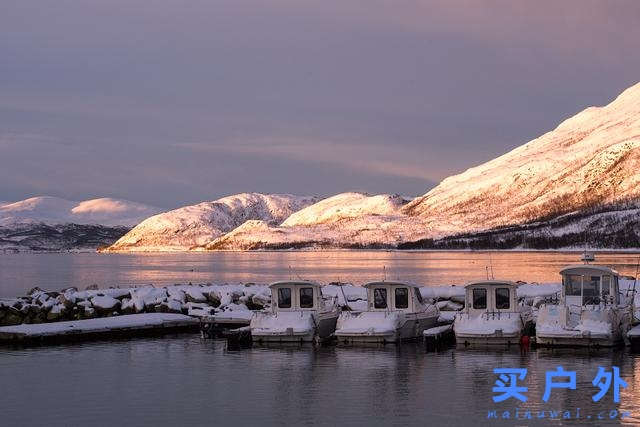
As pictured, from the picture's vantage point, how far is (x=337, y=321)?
170 feet

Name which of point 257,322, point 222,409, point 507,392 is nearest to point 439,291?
point 257,322

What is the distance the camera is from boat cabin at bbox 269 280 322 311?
5228 cm

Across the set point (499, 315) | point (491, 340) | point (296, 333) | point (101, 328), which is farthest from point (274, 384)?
point (101, 328)

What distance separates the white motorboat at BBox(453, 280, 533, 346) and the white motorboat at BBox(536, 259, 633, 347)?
5.28ft

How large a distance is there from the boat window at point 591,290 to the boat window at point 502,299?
381cm

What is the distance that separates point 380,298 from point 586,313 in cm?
1097

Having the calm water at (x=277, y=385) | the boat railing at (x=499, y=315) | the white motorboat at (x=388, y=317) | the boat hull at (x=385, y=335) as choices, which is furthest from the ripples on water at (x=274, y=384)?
the boat railing at (x=499, y=315)

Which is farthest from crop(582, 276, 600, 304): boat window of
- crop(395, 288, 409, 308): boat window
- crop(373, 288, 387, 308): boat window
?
crop(373, 288, 387, 308): boat window

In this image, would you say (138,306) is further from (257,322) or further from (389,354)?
(389,354)

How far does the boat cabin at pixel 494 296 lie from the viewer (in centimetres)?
4972

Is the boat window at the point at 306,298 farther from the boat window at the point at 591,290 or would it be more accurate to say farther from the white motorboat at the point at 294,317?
the boat window at the point at 591,290

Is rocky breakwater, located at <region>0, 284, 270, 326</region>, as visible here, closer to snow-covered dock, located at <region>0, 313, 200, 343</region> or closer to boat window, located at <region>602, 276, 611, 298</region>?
snow-covered dock, located at <region>0, 313, 200, 343</region>

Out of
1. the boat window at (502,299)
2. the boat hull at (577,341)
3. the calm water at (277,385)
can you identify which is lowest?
the calm water at (277,385)

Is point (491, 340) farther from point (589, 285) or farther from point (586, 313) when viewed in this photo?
point (589, 285)
